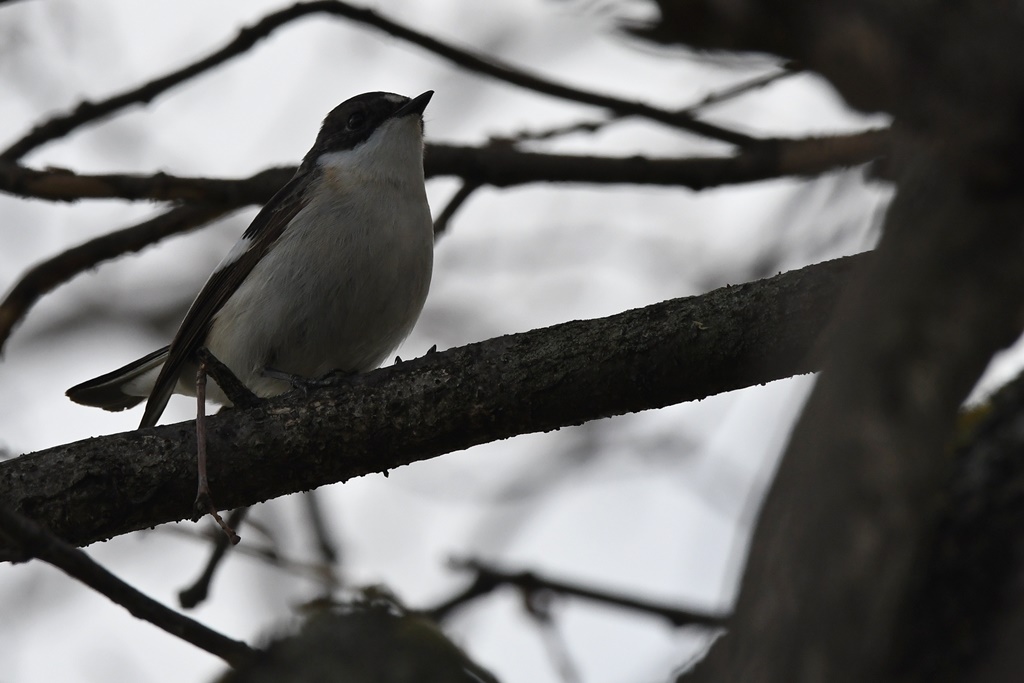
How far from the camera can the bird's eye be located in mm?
6824

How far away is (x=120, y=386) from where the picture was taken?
21.5 ft

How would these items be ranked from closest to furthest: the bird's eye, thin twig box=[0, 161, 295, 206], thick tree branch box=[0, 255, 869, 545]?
thick tree branch box=[0, 255, 869, 545]
thin twig box=[0, 161, 295, 206]
the bird's eye

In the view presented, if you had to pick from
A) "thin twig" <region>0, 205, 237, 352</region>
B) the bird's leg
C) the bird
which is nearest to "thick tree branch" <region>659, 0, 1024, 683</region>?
the bird's leg

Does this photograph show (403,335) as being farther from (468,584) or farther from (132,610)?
(132,610)

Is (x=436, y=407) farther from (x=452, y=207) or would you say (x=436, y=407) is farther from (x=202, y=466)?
(x=452, y=207)

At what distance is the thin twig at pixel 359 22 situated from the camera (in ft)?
17.9

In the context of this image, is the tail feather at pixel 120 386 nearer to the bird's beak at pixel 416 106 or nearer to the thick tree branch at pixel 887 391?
the bird's beak at pixel 416 106

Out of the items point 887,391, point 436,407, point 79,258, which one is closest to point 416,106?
point 79,258

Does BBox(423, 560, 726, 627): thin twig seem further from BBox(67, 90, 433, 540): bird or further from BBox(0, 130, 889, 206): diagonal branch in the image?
BBox(0, 130, 889, 206): diagonal branch

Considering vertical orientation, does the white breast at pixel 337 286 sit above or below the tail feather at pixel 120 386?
below

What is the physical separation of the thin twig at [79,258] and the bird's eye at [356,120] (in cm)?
152

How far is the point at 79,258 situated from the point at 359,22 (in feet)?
6.17

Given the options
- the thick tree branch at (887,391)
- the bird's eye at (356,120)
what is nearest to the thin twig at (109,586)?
the thick tree branch at (887,391)

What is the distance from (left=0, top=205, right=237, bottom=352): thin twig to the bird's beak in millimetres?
1462
